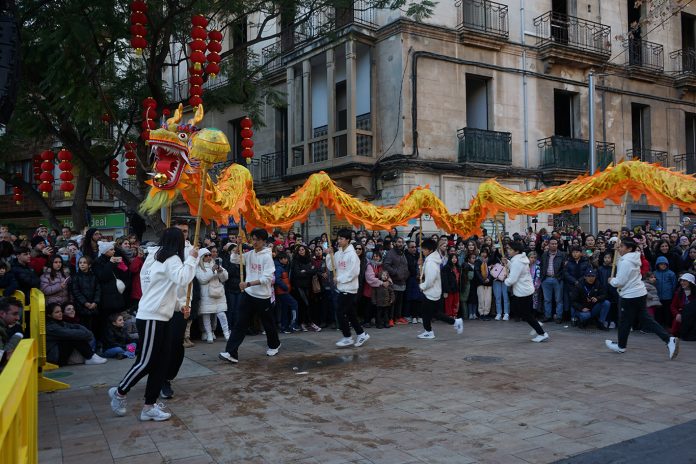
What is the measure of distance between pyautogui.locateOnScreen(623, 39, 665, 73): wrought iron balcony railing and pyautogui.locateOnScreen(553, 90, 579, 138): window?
8.60 ft

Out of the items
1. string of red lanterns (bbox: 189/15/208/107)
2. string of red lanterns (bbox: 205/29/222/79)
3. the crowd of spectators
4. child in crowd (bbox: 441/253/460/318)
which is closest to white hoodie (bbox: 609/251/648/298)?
the crowd of spectators

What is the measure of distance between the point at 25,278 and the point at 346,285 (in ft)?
14.6

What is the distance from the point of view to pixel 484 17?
1766 cm

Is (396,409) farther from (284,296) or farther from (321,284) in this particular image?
(321,284)

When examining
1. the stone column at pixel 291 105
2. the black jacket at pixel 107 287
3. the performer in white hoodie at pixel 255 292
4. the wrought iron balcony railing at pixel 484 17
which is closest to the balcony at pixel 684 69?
the wrought iron balcony railing at pixel 484 17

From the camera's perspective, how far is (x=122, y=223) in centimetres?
2739

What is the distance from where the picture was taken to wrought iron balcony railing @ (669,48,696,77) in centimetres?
2150

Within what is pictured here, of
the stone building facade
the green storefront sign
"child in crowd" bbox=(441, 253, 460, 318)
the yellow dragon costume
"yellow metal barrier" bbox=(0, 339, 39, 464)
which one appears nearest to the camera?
"yellow metal barrier" bbox=(0, 339, 39, 464)

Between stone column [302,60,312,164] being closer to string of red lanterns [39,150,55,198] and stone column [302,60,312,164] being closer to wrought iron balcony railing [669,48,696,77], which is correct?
string of red lanterns [39,150,55,198]

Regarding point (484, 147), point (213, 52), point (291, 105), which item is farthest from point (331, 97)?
point (213, 52)

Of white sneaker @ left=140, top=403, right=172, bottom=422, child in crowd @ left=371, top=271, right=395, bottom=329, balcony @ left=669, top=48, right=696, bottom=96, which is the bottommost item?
white sneaker @ left=140, top=403, right=172, bottom=422

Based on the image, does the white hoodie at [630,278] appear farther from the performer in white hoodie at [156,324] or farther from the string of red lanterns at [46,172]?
the string of red lanterns at [46,172]

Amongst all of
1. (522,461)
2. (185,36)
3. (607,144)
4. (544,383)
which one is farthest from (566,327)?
(607,144)

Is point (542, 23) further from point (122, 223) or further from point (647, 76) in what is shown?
point (122, 223)
